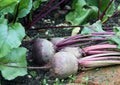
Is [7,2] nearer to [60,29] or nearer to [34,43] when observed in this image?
[34,43]

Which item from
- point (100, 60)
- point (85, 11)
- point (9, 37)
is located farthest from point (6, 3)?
point (85, 11)

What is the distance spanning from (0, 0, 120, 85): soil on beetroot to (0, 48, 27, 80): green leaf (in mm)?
175

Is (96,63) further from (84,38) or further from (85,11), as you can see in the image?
(85,11)

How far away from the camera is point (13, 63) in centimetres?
265

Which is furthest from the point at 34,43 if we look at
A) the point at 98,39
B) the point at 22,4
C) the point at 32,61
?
the point at 98,39

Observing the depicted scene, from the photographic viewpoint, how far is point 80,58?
A: 2943 millimetres

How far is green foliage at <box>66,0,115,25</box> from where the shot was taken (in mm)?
3351

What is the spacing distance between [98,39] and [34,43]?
20.0 inches

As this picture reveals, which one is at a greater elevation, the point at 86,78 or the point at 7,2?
the point at 7,2

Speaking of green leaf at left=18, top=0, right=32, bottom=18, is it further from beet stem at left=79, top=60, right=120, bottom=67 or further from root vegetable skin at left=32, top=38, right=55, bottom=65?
beet stem at left=79, top=60, right=120, bottom=67

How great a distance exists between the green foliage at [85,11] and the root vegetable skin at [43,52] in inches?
20.2

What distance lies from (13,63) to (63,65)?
37 cm

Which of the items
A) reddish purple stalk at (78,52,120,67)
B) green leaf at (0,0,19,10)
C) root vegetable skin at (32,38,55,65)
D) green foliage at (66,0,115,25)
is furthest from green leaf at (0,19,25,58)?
green foliage at (66,0,115,25)

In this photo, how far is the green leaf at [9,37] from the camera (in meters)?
2.53
